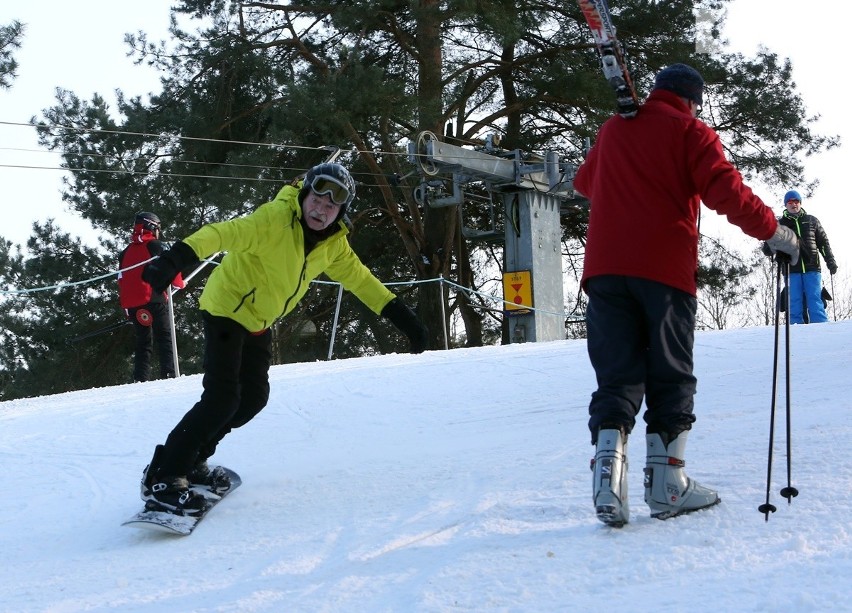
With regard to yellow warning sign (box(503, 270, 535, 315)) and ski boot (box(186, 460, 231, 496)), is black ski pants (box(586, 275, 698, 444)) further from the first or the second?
yellow warning sign (box(503, 270, 535, 315))

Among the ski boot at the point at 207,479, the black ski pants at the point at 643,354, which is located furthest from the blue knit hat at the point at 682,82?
the ski boot at the point at 207,479

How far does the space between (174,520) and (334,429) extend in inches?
91.0

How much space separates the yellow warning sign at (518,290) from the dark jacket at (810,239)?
7.40 m

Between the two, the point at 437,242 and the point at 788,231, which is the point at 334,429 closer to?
the point at 788,231

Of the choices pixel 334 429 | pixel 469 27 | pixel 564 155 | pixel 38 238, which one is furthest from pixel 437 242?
pixel 334 429

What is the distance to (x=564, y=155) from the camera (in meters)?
20.5

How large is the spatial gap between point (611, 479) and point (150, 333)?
7173mm

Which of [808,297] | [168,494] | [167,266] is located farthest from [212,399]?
[808,297]

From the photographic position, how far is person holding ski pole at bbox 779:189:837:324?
36.2 ft

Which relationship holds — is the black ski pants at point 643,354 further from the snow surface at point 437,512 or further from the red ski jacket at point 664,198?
the snow surface at point 437,512

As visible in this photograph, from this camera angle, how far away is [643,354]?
141 inches

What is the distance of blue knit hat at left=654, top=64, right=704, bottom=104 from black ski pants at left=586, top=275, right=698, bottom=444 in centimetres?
71

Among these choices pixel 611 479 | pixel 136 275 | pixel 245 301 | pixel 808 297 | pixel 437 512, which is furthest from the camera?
pixel 808 297

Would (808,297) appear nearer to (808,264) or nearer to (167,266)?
(808,264)
